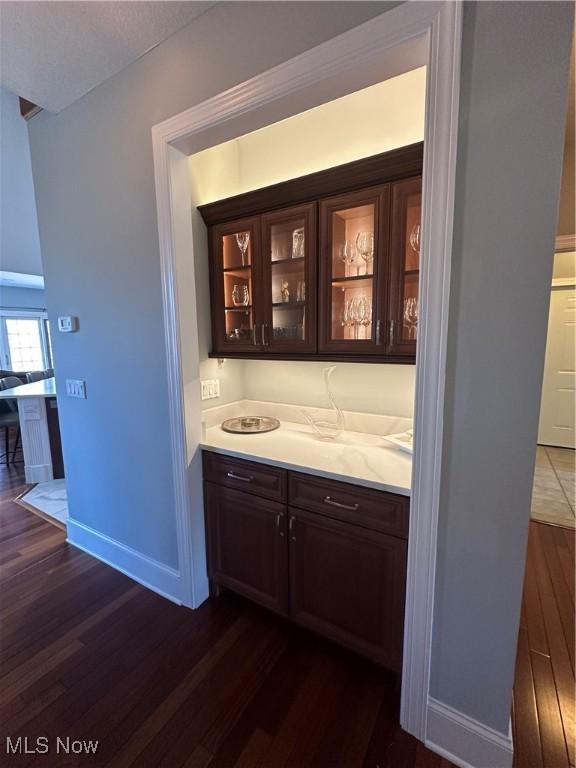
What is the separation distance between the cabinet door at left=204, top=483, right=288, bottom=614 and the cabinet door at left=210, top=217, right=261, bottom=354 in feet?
2.77

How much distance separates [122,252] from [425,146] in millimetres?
1511

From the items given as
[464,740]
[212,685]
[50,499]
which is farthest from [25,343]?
[464,740]

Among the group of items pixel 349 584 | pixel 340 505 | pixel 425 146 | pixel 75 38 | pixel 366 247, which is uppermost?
pixel 75 38

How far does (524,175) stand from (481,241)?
0.18m

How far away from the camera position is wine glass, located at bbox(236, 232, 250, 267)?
1930 mm

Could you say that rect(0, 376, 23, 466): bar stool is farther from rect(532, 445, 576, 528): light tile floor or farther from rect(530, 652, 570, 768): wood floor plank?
rect(532, 445, 576, 528): light tile floor

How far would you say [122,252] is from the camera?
1.81 meters

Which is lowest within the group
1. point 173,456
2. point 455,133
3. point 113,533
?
point 113,533

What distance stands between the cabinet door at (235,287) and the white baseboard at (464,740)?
172cm

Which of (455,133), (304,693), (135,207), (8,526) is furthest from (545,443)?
(8,526)

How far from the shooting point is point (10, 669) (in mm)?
1564

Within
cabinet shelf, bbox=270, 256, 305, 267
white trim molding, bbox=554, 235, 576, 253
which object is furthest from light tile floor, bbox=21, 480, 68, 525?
white trim molding, bbox=554, 235, 576, 253

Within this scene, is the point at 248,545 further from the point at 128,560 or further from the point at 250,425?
the point at 128,560

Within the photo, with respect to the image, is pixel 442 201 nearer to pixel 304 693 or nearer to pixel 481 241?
pixel 481 241
